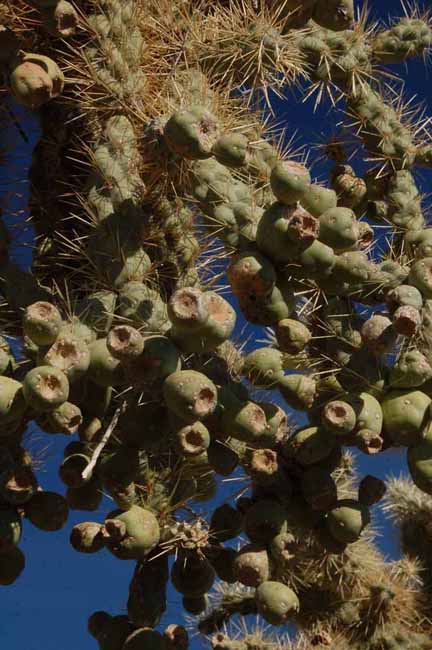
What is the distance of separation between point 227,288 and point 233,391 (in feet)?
1.49

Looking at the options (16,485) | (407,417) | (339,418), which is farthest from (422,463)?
(16,485)

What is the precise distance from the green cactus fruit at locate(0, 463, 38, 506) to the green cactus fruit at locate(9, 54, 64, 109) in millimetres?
835

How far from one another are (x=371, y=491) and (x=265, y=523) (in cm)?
29

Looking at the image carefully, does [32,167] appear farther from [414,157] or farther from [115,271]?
[414,157]

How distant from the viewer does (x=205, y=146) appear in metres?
2.24

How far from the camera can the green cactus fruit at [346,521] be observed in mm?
2226

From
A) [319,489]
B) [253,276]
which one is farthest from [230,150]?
[319,489]

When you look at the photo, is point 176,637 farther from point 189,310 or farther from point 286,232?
point 286,232

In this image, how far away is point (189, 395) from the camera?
1.93 meters

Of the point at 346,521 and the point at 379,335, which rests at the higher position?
the point at 379,335

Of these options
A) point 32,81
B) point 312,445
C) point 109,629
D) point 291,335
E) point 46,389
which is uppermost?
point 32,81

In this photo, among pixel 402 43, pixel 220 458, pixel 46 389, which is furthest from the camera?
pixel 402 43

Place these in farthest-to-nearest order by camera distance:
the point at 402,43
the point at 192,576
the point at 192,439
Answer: the point at 402,43, the point at 192,576, the point at 192,439

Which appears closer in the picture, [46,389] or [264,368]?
[46,389]
